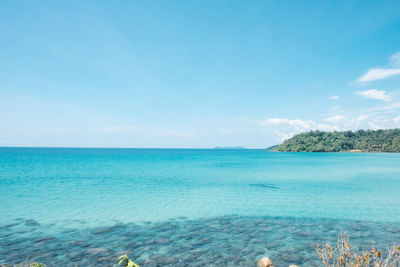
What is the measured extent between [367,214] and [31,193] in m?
27.9

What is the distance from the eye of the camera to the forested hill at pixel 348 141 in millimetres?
140575

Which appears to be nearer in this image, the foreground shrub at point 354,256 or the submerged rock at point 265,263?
the foreground shrub at point 354,256

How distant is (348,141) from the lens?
6294 inches

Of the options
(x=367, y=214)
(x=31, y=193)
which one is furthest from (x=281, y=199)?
(x=31, y=193)

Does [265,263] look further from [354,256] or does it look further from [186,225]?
[186,225]

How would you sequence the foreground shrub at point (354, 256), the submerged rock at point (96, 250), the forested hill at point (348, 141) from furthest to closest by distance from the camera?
the forested hill at point (348, 141) → the submerged rock at point (96, 250) → the foreground shrub at point (354, 256)

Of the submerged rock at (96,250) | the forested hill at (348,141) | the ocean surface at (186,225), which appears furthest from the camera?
the forested hill at (348,141)

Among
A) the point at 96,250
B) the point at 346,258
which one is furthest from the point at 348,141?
the point at 346,258

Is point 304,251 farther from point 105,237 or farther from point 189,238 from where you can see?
point 105,237

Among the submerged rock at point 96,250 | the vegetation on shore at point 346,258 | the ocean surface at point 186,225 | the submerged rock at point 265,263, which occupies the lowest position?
the ocean surface at point 186,225

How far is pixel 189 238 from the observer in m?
10.9

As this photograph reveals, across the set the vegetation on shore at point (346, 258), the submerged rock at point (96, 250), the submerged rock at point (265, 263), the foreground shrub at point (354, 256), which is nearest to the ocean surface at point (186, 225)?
the submerged rock at point (96, 250)

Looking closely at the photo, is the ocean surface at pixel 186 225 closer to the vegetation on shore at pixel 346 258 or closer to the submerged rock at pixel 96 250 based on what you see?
the submerged rock at pixel 96 250

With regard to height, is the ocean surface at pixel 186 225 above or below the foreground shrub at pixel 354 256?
below
